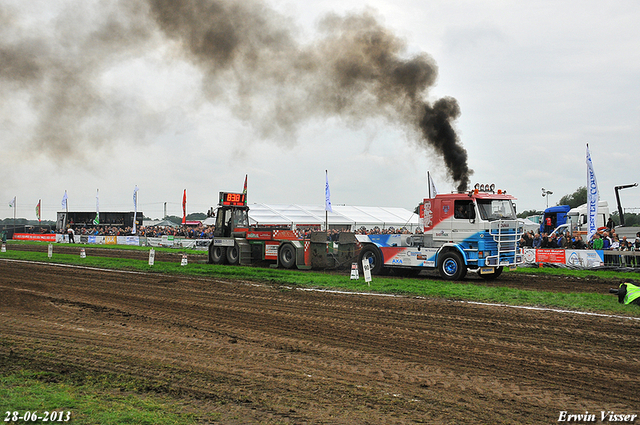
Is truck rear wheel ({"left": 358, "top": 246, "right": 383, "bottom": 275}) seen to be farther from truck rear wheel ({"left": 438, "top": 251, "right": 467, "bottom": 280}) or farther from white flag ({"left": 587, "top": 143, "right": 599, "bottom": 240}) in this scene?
white flag ({"left": 587, "top": 143, "right": 599, "bottom": 240})

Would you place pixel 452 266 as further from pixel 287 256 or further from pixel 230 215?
pixel 230 215

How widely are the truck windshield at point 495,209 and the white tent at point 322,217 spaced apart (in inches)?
1018

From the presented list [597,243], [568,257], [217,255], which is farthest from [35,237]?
[597,243]

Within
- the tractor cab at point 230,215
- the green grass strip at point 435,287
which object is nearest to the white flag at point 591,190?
the green grass strip at point 435,287

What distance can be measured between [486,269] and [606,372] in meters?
10.6

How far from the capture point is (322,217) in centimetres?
4906

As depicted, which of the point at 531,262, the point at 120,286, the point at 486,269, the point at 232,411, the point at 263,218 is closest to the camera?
the point at 232,411

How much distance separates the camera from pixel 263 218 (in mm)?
44438

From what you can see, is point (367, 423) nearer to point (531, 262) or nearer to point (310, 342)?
point (310, 342)

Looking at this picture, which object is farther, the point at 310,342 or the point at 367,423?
the point at 310,342

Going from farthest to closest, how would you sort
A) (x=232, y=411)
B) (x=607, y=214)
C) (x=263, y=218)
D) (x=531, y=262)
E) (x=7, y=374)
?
(x=263, y=218) → (x=607, y=214) → (x=531, y=262) → (x=7, y=374) → (x=232, y=411)

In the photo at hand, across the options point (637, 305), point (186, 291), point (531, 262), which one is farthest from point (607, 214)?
point (186, 291)

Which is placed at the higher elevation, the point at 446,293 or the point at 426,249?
the point at 426,249


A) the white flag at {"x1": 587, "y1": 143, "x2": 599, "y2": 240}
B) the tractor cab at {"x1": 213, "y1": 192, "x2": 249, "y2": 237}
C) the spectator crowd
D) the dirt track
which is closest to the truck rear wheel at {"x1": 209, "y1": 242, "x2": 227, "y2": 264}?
the tractor cab at {"x1": 213, "y1": 192, "x2": 249, "y2": 237}
